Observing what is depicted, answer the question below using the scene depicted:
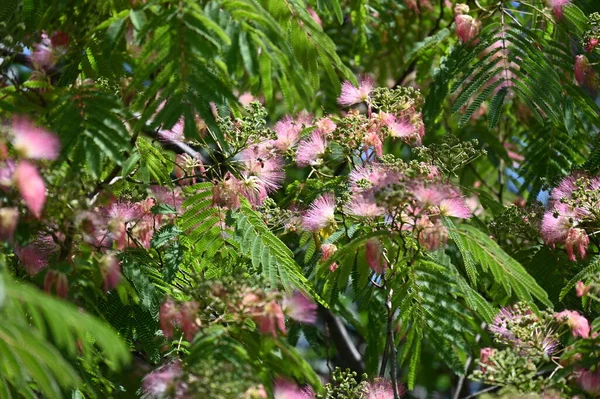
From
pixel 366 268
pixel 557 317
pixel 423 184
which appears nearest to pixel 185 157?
Answer: pixel 366 268

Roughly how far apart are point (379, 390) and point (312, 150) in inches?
54.5

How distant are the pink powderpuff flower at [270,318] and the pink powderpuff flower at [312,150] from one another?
6.44 feet

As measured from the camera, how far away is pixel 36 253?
517cm

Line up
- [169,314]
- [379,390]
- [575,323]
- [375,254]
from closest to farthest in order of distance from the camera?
[169,314] < [575,323] < [375,254] < [379,390]

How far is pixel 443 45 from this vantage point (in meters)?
7.46

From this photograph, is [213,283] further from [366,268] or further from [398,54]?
[398,54]

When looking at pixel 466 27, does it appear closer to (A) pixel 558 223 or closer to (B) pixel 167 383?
(A) pixel 558 223

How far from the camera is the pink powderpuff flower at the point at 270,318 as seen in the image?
4230 millimetres

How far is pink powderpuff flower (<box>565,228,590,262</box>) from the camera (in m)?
5.75

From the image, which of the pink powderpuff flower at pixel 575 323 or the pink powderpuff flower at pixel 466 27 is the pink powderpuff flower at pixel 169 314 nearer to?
the pink powderpuff flower at pixel 575 323

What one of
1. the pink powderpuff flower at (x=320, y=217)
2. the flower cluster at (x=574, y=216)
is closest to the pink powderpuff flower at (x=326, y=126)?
the pink powderpuff flower at (x=320, y=217)

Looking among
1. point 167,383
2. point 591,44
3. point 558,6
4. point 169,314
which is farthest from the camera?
point 558,6

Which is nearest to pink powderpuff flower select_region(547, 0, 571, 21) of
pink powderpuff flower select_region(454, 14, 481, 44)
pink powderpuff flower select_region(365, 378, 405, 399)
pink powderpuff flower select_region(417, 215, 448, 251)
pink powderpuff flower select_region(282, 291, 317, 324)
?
pink powderpuff flower select_region(454, 14, 481, 44)

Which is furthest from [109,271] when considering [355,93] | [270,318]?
[355,93]
